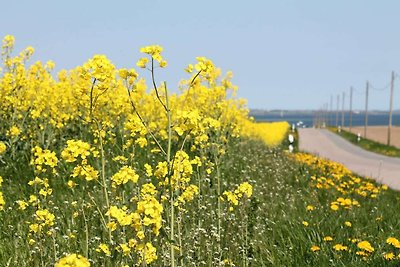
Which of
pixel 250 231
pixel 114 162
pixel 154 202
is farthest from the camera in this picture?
pixel 114 162

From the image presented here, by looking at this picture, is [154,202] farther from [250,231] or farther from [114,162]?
[114,162]

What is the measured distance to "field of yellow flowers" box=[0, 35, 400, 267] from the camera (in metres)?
3.22

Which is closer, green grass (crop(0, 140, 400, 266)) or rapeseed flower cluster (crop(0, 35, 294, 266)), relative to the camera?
rapeseed flower cluster (crop(0, 35, 294, 266))

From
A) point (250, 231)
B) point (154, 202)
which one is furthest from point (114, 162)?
point (154, 202)

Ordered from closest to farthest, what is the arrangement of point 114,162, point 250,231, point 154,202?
1. point 154,202
2. point 250,231
3. point 114,162

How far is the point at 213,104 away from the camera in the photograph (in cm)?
1133

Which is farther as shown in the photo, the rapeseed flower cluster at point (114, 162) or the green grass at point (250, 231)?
the green grass at point (250, 231)

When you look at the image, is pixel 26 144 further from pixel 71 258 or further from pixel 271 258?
pixel 71 258

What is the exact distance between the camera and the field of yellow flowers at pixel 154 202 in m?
3.22

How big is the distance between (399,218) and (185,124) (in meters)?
4.37

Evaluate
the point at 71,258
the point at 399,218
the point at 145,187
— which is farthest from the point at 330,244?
the point at 71,258

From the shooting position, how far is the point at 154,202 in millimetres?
2715

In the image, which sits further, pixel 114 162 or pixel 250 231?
pixel 114 162

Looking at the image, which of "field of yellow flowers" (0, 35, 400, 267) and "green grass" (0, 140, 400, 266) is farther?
"green grass" (0, 140, 400, 266)
